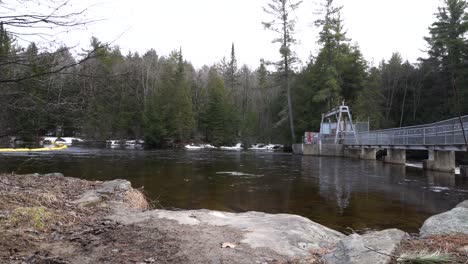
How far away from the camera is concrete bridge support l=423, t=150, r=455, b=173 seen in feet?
68.3

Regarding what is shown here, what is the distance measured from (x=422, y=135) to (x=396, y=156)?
668 cm

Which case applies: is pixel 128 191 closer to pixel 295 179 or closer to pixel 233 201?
pixel 233 201

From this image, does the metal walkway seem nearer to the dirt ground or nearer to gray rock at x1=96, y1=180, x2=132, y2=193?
gray rock at x1=96, y1=180, x2=132, y2=193

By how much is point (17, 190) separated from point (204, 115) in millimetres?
61909

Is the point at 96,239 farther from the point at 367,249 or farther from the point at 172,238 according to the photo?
the point at 367,249

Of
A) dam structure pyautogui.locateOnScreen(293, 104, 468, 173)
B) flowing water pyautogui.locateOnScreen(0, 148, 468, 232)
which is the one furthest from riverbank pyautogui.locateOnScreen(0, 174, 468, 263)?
dam structure pyautogui.locateOnScreen(293, 104, 468, 173)

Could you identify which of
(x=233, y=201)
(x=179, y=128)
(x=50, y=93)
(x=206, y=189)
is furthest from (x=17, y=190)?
(x=179, y=128)

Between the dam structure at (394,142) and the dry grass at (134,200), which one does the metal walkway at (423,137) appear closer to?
the dam structure at (394,142)

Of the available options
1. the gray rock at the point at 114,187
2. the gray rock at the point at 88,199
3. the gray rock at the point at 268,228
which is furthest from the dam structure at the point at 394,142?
the gray rock at the point at 114,187

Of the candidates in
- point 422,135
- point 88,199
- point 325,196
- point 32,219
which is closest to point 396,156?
point 422,135

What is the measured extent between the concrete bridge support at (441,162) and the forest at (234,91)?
15.9 ft

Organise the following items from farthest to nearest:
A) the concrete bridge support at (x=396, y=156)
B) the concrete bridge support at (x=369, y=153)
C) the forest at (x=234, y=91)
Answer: the concrete bridge support at (x=369, y=153) < the concrete bridge support at (x=396, y=156) < the forest at (x=234, y=91)

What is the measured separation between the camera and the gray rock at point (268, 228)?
4.74 metres

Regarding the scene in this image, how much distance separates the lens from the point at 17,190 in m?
6.98
